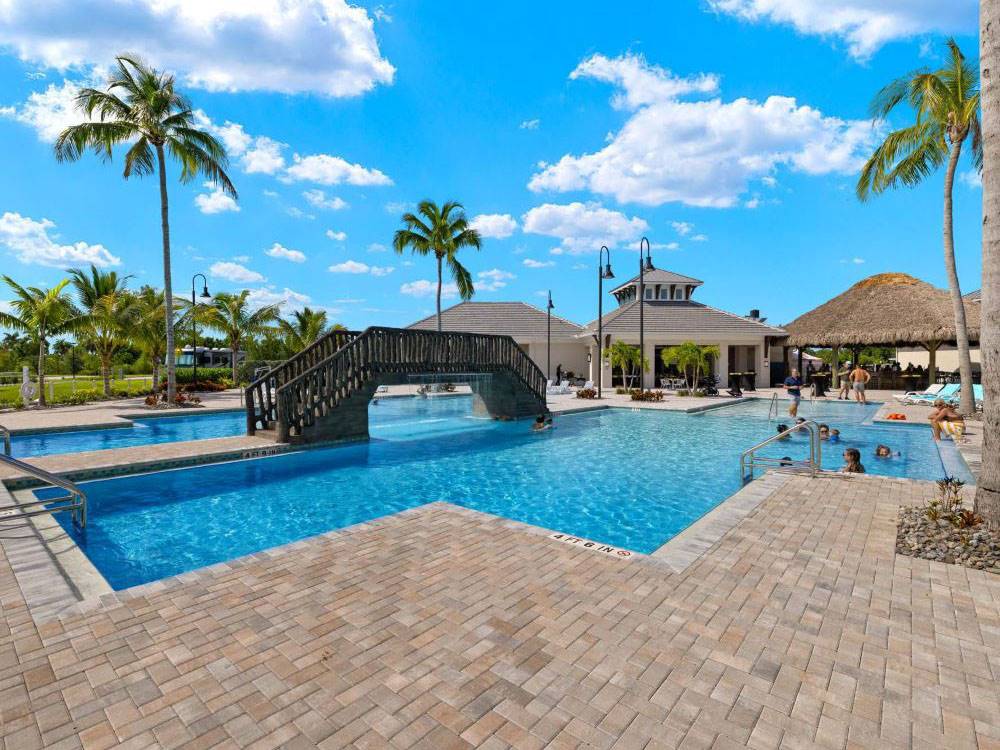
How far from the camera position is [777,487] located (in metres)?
8.02

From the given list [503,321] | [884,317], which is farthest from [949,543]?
[503,321]

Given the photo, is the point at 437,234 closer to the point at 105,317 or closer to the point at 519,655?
the point at 105,317

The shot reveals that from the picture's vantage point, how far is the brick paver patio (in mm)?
2713

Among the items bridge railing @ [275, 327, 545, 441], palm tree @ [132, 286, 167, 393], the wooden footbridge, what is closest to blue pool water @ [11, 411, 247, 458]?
the wooden footbridge

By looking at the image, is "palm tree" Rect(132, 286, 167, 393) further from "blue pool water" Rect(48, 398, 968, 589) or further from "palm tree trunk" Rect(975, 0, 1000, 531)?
"palm tree trunk" Rect(975, 0, 1000, 531)

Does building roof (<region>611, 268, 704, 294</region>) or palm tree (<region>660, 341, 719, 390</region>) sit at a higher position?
building roof (<region>611, 268, 704, 294</region>)

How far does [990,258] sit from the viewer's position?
561 cm

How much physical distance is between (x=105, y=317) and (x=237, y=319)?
36.4 feet

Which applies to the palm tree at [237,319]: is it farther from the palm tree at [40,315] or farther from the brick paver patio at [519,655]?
the brick paver patio at [519,655]

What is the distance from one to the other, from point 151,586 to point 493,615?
3046mm

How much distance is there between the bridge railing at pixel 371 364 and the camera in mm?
12539

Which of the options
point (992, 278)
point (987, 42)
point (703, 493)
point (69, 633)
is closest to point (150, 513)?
point (69, 633)

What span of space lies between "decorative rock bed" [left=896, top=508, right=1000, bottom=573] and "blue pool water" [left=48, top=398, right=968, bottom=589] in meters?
2.73

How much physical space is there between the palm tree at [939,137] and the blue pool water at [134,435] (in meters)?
24.1
